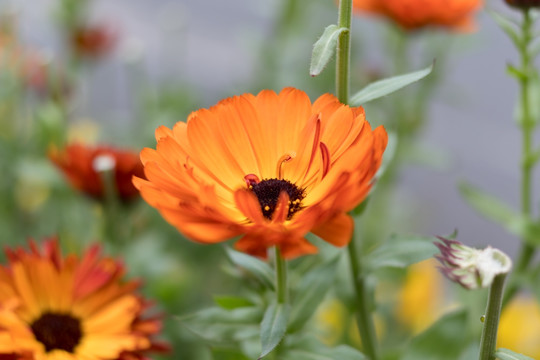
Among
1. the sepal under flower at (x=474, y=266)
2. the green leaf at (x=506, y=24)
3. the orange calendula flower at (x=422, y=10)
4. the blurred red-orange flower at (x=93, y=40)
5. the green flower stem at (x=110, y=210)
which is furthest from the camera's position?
the blurred red-orange flower at (x=93, y=40)

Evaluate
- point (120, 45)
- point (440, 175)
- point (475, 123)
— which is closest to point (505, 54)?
point (475, 123)

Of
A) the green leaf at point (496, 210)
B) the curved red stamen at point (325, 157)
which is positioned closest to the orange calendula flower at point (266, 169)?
the curved red stamen at point (325, 157)

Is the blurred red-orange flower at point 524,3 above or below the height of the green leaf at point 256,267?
above

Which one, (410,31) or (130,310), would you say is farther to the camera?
(410,31)

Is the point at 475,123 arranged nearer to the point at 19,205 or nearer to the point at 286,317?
the point at 19,205

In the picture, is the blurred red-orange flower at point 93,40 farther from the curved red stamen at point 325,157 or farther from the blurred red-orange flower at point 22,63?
the curved red stamen at point 325,157

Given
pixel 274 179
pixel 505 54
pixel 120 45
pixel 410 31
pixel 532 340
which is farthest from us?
pixel 505 54
